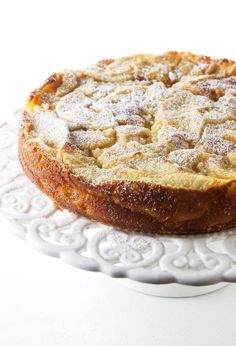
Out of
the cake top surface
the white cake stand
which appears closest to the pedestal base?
the white cake stand

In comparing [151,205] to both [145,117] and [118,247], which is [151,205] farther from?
[145,117]

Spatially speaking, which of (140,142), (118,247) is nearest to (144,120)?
(140,142)

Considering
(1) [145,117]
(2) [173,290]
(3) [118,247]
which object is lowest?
(2) [173,290]

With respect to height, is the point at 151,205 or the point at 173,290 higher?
the point at 151,205

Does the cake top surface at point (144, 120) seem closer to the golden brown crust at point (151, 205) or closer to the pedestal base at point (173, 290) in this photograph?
the golden brown crust at point (151, 205)

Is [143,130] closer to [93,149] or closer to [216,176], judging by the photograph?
[93,149]

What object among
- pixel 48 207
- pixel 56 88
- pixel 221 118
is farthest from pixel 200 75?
pixel 48 207

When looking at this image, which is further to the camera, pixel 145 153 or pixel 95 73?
pixel 95 73
